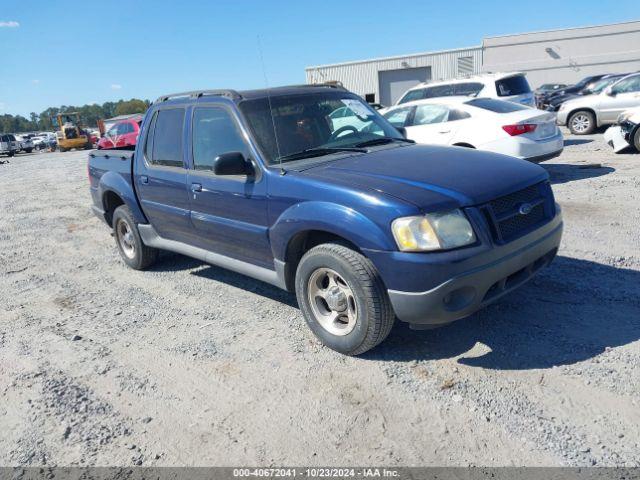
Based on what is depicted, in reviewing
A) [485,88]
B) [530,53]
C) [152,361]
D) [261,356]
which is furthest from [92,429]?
[530,53]

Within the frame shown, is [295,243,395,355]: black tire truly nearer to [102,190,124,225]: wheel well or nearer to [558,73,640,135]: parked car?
[102,190,124,225]: wheel well

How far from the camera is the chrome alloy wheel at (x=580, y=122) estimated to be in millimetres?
15297

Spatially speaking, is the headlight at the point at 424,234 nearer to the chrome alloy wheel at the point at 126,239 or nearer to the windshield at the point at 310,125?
the windshield at the point at 310,125

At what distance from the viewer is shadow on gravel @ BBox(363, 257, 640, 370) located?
3.47 m

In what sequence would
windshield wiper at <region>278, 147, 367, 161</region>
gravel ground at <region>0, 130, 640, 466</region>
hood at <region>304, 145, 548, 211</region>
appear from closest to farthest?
→ gravel ground at <region>0, 130, 640, 466</region> → hood at <region>304, 145, 548, 211</region> → windshield wiper at <region>278, 147, 367, 161</region>

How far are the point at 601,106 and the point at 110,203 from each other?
45.9ft

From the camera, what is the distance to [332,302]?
3627mm

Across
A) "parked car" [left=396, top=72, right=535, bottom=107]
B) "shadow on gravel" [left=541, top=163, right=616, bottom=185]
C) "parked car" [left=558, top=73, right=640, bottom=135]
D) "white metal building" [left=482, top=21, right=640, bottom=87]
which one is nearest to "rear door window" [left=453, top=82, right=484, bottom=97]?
"parked car" [left=396, top=72, right=535, bottom=107]

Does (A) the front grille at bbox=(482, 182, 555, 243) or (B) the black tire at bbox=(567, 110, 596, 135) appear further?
(B) the black tire at bbox=(567, 110, 596, 135)

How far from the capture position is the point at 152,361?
12.8 ft

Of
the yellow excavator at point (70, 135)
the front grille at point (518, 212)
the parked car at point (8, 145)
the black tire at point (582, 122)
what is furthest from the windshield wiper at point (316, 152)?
the parked car at point (8, 145)

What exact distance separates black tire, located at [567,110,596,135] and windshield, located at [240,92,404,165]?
42.0 feet

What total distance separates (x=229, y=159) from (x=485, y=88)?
996cm

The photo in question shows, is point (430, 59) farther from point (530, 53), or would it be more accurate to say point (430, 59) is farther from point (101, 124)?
point (101, 124)
